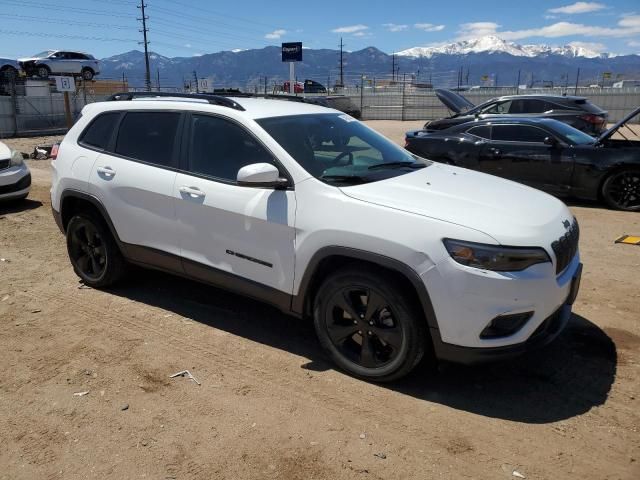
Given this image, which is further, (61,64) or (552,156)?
(61,64)

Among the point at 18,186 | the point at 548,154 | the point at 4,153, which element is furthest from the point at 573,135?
the point at 4,153

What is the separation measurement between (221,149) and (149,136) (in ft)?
2.66

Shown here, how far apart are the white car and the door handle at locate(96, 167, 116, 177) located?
14.7 ft

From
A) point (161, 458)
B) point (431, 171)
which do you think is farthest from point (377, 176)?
point (161, 458)

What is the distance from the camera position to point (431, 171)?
415 centimetres

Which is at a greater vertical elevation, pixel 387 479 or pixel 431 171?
pixel 431 171

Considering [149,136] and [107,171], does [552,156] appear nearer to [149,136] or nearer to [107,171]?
[149,136]

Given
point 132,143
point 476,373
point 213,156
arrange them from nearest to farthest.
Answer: point 476,373 < point 213,156 < point 132,143

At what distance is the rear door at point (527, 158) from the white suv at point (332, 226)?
499cm

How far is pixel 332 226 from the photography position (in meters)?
3.36

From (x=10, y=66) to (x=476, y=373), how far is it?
2991 centimetres

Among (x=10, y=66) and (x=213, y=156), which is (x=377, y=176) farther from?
(x=10, y=66)

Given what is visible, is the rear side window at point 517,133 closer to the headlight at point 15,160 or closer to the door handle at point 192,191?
the door handle at point 192,191

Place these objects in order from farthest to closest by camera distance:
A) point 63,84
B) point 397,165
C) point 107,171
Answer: point 63,84 → point 107,171 → point 397,165
